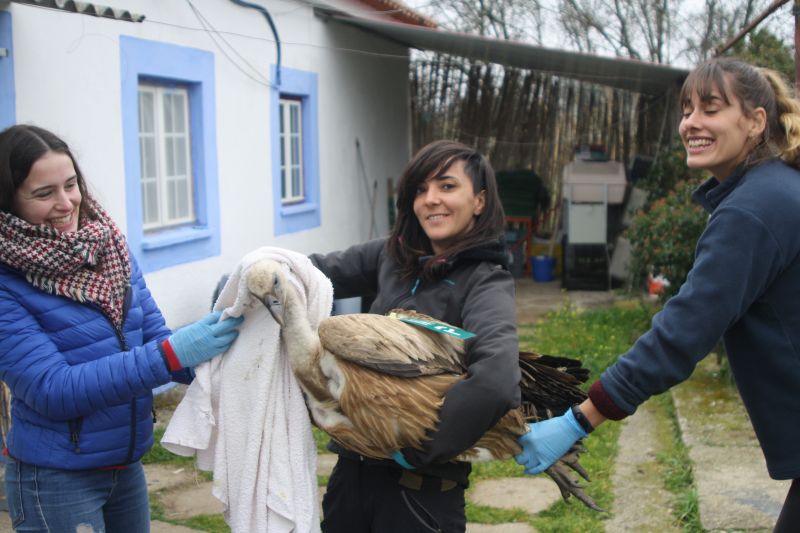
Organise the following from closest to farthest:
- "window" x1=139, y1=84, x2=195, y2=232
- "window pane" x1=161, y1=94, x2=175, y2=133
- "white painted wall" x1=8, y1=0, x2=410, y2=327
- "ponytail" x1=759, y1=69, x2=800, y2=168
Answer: "ponytail" x1=759, y1=69, x2=800, y2=168 → "white painted wall" x1=8, y1=0, x2=410, y2=327 → "window" x1=139, y1=84, x2=195, y2=232 → "window pane" x1=161, y1=94, x2=175, y2=133

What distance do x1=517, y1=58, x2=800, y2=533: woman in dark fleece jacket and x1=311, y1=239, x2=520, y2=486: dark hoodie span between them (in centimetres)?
30

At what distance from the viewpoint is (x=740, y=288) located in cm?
236

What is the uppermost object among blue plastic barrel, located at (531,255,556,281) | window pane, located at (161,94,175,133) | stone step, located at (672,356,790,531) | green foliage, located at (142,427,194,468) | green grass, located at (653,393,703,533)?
window pane, located at (161,94,175,133)

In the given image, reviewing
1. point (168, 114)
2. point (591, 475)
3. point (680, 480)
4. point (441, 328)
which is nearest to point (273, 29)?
point (168, 114)

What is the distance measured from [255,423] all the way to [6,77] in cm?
369

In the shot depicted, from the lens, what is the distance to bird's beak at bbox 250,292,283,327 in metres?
2.38

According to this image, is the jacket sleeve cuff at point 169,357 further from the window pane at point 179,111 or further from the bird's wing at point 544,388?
the window pane at point 179,111

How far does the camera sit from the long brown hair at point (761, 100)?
2.52 m

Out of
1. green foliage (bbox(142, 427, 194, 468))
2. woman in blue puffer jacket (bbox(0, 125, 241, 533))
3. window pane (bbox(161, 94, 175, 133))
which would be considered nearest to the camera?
woman in blue puffer jacket (bbox(0, 125, 241, 533))

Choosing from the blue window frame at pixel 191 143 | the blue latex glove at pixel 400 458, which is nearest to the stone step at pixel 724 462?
the blue latex glove at pixel 400 458

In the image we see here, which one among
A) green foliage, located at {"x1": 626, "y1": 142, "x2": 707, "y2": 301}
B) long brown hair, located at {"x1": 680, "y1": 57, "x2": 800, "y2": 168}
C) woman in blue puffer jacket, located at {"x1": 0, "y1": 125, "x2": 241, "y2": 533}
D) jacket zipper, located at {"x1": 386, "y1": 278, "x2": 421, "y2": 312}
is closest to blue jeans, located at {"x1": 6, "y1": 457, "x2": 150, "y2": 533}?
woman in blue puffer jacket, located at {"x1": 0, "y1": 125, "x2": 241, "y2": 533}

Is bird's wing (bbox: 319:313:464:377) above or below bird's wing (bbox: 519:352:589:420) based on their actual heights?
above

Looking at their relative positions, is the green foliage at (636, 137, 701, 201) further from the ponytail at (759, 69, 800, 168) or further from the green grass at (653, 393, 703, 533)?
the ponytail at (759, 69, 800, 168)

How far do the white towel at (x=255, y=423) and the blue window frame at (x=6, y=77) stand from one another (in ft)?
10.9
